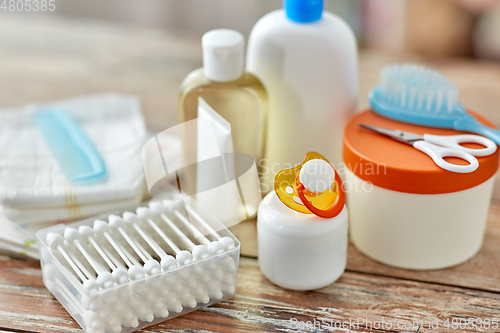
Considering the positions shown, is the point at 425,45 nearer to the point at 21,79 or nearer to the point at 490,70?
the point at 490,70

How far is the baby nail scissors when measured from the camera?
49cm

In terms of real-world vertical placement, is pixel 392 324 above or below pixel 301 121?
below

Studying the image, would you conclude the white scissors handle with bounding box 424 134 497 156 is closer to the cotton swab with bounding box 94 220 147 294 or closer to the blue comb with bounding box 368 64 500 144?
the blue comb with bounding box 368 64 500 144

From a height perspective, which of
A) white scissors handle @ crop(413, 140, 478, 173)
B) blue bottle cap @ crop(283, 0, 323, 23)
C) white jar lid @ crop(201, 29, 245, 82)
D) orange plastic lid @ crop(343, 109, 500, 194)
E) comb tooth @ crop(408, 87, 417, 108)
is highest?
blue bottle cap @ crop(283, 0, 323, 23)

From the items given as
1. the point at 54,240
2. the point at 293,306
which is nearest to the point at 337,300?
the point at 293,306

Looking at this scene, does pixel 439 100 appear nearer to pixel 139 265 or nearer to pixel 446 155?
pixel 446 155

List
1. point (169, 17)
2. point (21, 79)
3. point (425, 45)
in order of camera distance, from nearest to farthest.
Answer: point (21, 79) < point (425, 45) < point (169, 17)

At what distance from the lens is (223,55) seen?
1.82ft

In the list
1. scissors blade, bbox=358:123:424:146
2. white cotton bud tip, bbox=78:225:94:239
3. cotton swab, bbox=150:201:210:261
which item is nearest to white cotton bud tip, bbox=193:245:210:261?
cotton swab, bbox=150:201:210:261

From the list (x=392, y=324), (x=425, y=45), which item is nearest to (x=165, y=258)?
(x=392, y=324)

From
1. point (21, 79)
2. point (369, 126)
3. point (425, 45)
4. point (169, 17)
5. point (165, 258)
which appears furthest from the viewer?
point (169, 17)

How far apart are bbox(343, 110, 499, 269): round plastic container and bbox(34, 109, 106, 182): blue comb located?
27 centimetres

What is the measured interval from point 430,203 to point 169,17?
1139 mm

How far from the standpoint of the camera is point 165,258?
46 cm
